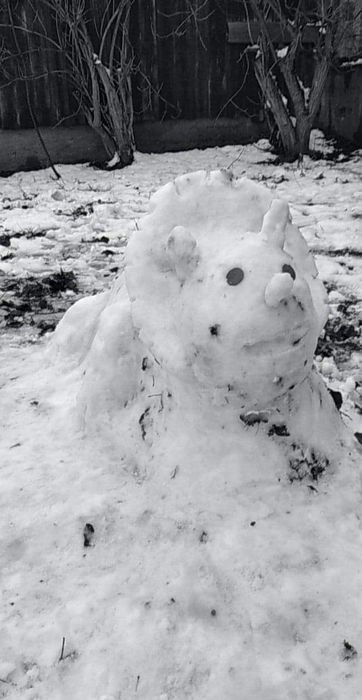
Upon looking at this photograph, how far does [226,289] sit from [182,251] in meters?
0.20

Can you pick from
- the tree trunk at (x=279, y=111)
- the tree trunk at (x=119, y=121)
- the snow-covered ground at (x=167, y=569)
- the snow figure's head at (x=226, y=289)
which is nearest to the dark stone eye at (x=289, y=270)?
the snow figure's head at (x=226, y=289)

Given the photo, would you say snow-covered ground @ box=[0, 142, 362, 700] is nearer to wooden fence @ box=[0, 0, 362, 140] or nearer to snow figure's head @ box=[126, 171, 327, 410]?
snow figure's head @ box=[126, 171, 327, 410]

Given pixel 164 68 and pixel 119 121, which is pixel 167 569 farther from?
pixel 164 68

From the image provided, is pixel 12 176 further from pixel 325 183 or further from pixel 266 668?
pixel 266 668

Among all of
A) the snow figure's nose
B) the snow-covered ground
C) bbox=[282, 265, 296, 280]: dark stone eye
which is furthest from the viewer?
bbox=[282, 265, 296, 280]: dark stone eye

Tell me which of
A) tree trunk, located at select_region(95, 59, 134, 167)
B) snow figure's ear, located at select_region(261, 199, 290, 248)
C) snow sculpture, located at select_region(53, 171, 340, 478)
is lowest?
tree trunk, located at select_region(95, 59, 134, 167)

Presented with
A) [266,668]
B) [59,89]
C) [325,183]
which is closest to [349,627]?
[266,668]

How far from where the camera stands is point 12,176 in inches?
321

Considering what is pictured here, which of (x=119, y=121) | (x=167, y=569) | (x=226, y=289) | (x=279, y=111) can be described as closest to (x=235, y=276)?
(x=226, y=289)

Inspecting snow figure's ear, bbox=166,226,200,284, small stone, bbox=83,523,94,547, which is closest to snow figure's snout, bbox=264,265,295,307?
snow figure's ear, bbox=166,226,200,284

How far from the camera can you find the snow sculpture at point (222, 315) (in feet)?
5.55

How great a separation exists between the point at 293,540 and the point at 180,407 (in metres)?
0.57

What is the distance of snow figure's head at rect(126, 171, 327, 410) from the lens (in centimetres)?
168

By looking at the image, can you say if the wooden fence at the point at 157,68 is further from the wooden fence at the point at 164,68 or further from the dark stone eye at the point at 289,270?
the dark stone eye at the point at 289,270
